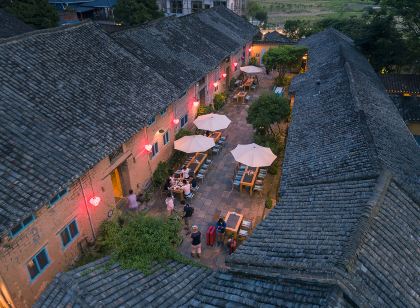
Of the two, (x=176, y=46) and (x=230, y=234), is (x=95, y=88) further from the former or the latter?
(x=176, y=46)

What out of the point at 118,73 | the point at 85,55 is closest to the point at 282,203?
the point at 118,73

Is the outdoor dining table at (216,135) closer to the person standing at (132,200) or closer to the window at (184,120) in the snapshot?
the window at (184,120)

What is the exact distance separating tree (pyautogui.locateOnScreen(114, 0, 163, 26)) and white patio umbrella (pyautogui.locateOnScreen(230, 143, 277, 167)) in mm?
32931

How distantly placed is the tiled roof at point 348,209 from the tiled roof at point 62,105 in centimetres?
686

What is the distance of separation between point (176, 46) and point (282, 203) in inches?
699

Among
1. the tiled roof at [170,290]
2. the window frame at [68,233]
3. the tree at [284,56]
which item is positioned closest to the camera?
the tiled roof at [170,290]

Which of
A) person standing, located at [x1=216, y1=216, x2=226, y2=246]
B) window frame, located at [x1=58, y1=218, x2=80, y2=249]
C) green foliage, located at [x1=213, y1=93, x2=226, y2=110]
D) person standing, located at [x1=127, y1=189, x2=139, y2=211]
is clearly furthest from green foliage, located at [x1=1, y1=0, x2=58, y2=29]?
person standing, located at [x1=216, y1=216, x2=226, y2=246]

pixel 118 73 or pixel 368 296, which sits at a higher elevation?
pixel 118 73

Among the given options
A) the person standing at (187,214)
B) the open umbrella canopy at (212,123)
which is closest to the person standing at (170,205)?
the person standing at (187,214)

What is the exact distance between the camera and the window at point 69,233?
1318cm

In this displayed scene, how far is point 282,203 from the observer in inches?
495

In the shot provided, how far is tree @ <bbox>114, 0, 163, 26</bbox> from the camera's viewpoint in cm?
4472

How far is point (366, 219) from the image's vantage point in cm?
912

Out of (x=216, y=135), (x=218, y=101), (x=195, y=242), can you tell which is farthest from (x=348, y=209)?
(x=218, y=101)
